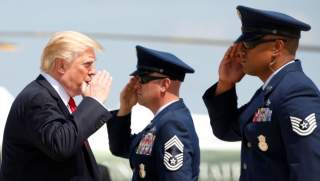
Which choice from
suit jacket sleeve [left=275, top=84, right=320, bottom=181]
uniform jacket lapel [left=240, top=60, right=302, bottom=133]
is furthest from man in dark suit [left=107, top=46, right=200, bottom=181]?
suit jacket sleeve [left=275, top=84, right=320, bottom=181]

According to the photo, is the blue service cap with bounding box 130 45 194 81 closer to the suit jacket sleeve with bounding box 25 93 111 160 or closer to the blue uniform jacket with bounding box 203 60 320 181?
the suit jacket sleeve with bounding box 25 93 111 160

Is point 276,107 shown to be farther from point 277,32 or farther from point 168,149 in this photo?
point 168,149

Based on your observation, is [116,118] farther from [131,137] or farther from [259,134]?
[259,134]

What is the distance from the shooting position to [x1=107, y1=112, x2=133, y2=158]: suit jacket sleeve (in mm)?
3723

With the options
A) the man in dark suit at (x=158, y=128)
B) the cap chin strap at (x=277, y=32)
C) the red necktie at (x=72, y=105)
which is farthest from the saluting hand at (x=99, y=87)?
the cap chin strap at (x=277, y=32)

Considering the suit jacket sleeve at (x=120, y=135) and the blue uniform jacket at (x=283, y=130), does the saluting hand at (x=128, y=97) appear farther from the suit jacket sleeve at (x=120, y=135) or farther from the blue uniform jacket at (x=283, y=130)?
the blue uniform jacket at (x=283, y=130)

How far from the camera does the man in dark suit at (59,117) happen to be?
318 centimetres

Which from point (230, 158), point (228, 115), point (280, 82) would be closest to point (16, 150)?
point (228, 115)

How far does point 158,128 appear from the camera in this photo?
340 cm

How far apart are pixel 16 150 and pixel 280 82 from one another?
114 centimetres

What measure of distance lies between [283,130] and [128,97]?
3.89ft

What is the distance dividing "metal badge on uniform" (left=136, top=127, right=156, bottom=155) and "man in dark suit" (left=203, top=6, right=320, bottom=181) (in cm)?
44

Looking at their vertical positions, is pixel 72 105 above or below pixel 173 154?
above

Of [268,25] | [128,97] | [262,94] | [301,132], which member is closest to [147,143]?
[128,97]
